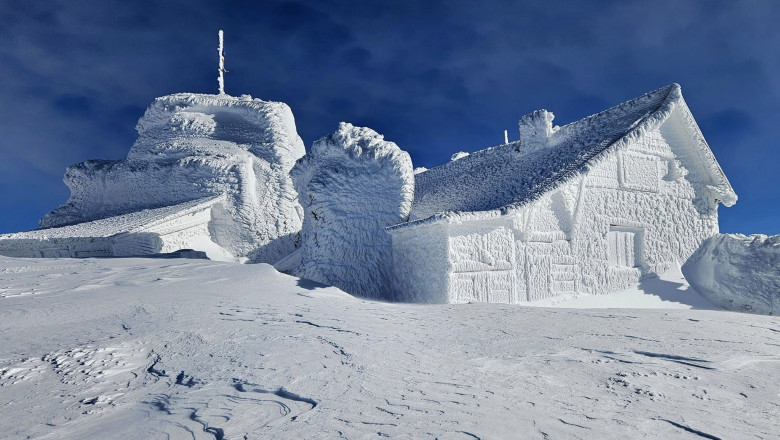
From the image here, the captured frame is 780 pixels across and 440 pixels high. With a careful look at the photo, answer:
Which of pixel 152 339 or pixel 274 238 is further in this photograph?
pixel 274 238

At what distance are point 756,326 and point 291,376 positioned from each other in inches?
194

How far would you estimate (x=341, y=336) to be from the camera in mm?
4230

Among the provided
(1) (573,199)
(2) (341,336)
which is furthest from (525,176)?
(2) (341,336)

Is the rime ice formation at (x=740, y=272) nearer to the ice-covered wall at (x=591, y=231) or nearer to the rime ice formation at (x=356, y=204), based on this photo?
the ice-covered wall at (x=591, y=231)

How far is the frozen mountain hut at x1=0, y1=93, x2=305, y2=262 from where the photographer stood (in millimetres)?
14055

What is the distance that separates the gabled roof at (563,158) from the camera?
371 inches

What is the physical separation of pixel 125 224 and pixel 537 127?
10938 mm

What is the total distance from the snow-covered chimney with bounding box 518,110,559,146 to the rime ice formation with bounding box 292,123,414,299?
3507mm

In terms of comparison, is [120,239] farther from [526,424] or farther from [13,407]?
[526,424]

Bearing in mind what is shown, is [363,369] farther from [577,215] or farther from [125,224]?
[125,224]

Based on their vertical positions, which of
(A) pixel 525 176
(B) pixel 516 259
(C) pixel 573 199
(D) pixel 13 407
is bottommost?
(D) pixel 13 407

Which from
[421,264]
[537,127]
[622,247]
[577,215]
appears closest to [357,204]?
[421,264]

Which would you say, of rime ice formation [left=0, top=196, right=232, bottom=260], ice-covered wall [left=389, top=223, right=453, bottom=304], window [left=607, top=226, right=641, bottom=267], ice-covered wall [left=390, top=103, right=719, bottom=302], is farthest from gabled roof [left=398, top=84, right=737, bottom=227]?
rime ice formation [left=0, top=196, right=232, bottom=260]

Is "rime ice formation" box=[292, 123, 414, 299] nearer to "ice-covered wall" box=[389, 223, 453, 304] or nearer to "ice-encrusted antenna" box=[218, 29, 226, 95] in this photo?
"ice-covered wall" box=[389, 223, 453, 304]
